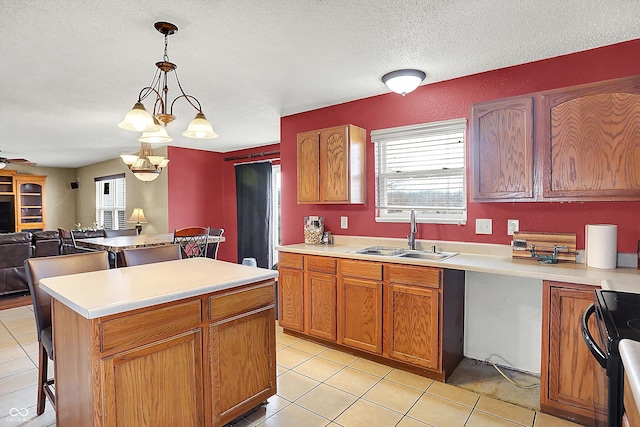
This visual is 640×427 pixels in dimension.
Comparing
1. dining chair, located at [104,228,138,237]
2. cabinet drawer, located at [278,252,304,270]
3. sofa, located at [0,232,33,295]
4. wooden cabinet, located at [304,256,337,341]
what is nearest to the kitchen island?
wooden cabinet, located at [304,256,337,341]

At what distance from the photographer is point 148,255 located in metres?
2.56

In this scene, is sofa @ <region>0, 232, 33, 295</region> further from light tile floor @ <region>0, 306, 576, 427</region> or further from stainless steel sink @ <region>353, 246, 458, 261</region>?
stainless steel sink @ <region>353, 246, 458, 261</region>

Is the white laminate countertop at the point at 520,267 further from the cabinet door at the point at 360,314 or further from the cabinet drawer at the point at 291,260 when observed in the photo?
the cabinet door at the point at 360,314

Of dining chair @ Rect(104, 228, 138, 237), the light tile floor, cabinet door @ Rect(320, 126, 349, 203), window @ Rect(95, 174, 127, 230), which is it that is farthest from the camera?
window @ Rect(95, 174, 127, 230)

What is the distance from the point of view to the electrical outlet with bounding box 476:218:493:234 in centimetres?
278

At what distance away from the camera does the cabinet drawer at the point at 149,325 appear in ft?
4.81

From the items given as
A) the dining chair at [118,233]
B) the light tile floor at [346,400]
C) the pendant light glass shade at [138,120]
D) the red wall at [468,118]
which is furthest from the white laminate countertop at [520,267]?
the dining chair at [118,233]

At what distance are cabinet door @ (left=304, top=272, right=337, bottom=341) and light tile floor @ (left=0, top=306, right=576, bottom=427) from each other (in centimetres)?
20

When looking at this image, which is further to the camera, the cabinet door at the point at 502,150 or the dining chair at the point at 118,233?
the dining chair at the point at 118,233

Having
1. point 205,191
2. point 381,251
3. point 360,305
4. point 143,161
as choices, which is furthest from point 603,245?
point 205,191

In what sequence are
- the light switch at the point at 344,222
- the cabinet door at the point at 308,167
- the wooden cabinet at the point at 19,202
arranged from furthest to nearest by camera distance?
the wooden cabinet at the point at 19,202, the light switch at the point at 344,222, the cabinet door at the point at 308,167

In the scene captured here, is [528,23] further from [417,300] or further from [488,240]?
[417,300]

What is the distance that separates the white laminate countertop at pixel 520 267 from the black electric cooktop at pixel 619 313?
0.62 ft

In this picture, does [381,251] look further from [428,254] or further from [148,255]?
[148,255]
